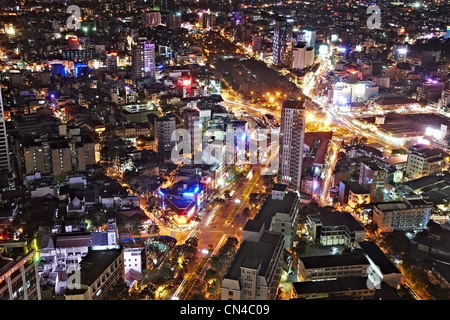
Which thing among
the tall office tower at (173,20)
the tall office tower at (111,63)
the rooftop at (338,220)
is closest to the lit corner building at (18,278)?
the rooftop at (338,220)

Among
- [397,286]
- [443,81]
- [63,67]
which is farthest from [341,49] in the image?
[397,286]

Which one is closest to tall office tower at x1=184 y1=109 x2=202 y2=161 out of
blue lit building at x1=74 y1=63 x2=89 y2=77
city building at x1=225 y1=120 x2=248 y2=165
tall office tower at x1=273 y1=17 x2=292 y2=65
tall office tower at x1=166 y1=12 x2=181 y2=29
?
city building at x1=225 y1=120 x2=248 y2=165

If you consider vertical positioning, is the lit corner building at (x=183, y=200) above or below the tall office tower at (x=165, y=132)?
below

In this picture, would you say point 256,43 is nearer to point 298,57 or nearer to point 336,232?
point 298,57

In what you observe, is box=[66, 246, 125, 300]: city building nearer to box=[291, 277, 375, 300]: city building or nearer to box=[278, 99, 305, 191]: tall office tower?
box=[291, 277, 375, 300]: city building

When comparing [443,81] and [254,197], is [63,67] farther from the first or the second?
[443,81]

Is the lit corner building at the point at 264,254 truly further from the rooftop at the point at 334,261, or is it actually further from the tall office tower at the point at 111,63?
the tall office tower at the point at 111,63
